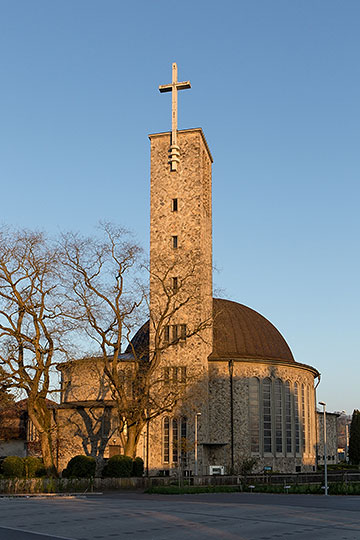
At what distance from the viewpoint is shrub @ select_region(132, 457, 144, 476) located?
42.7m

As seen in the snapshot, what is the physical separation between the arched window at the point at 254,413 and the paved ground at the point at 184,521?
2374cm

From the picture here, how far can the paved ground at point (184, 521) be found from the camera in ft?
50.1

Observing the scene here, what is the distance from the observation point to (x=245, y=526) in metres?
17.0

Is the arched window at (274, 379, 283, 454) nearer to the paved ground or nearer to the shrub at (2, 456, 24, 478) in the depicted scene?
the shrub at (2, 456, 24, 478)

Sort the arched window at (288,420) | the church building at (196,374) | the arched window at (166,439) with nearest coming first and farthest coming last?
the arched window at (166,439)
the church building at (196,374)
the arched window at (288,420)

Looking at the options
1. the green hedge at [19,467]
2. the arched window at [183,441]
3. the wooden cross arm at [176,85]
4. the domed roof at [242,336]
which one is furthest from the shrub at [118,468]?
the wooden cross arm at [176,85]

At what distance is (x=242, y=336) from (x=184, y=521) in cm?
3425

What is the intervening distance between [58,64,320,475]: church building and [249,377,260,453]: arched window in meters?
0.08

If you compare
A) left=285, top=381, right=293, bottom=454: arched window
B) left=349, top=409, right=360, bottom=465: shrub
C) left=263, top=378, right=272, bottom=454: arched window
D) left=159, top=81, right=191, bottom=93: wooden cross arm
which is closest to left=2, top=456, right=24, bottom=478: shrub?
left=263, top=378, right=272, bottom=454: arched window

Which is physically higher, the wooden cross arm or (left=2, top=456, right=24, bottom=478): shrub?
the wooden cross arm

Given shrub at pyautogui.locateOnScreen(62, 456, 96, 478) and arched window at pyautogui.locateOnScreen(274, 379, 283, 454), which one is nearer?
shrub at pyautogui.locateOnScreen(62, 456, 96, 478)

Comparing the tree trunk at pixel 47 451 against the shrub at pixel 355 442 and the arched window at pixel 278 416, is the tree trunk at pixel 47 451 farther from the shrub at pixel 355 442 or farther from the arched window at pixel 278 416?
the shrub at pixel 355 442

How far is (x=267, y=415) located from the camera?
164ft

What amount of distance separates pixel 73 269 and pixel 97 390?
12.1m
